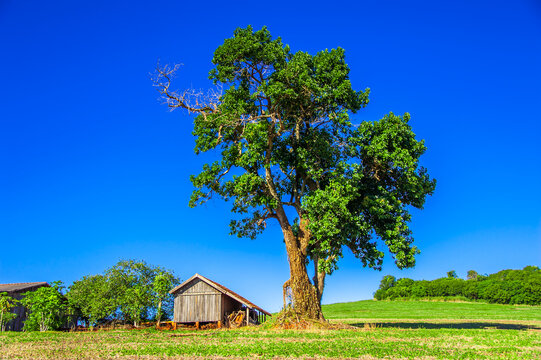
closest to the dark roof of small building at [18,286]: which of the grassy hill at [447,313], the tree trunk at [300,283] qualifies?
→ the tree trunk at [300,283]

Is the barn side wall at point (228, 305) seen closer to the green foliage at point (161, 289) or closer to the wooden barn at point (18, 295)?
the green foliage at point (161, 289)

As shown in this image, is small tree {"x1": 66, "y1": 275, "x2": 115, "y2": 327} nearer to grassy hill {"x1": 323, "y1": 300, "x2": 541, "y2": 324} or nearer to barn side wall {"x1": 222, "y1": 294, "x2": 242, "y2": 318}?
barn side wall {"x1": 222, "y1": 294, "x2": 242, "y2": 318}

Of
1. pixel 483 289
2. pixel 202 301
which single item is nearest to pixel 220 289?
pixel 202 301

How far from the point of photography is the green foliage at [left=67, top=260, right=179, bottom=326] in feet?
138

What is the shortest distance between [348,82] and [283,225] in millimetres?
10950

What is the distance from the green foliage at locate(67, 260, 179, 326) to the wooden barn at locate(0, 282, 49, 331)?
5439mm

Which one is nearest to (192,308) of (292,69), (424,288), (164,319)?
(164,319)

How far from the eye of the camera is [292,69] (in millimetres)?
27219

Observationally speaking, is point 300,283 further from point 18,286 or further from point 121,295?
point 18,286

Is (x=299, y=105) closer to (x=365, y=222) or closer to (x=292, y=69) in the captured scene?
(x=292, y=69)

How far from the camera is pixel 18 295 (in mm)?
45531

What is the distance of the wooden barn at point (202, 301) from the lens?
39.0 metres

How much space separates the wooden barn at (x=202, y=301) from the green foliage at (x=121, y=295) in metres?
1.90

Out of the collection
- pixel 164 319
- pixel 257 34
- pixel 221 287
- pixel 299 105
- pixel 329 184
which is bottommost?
pixel 164 319
